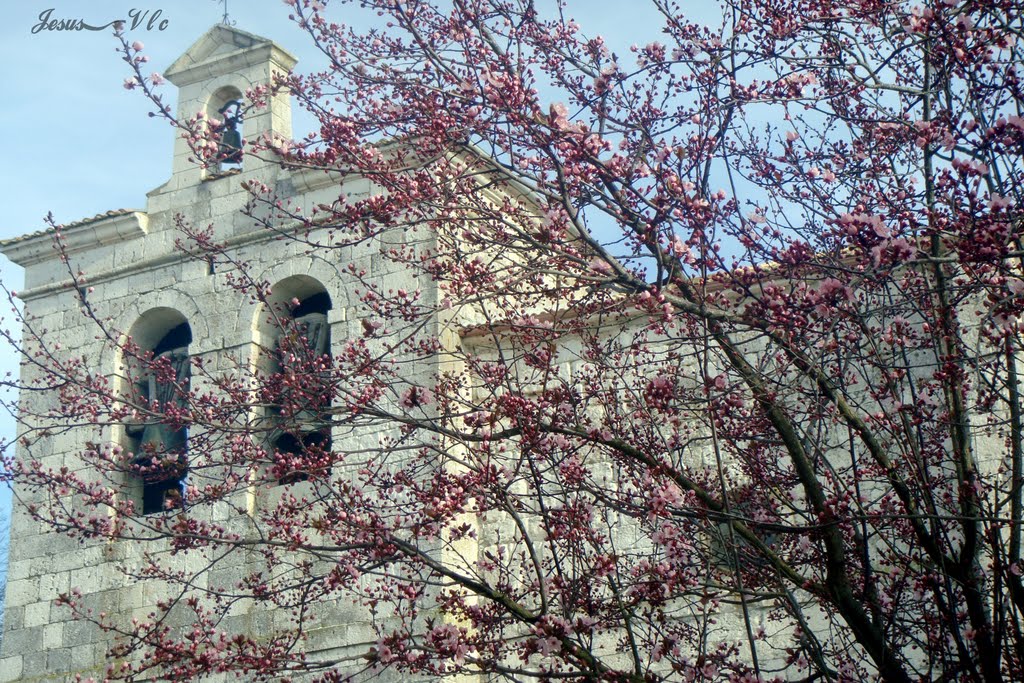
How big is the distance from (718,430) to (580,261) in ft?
4.76

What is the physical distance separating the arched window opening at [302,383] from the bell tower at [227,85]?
1.41 meters

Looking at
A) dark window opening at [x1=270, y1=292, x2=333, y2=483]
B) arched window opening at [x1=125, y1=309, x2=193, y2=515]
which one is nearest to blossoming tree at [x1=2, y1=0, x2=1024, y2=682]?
dark window opening at [x1=270, y1=292, x2=333, y2=483]

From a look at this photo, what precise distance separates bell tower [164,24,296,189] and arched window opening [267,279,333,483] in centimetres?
141

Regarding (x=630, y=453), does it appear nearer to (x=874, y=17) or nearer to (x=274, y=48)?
(x=874, y=17)

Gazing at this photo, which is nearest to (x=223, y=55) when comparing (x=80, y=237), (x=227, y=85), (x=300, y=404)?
(x=227, y=85)

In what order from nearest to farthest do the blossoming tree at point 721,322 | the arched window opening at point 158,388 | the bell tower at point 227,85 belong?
the blossoming tree at point 721,322, the arched window opening at point 158,388, the bell tower at point 227,85

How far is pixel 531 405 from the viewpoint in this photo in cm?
692

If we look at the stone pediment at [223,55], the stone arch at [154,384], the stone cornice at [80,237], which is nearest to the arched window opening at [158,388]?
the stone arch at [154,384]

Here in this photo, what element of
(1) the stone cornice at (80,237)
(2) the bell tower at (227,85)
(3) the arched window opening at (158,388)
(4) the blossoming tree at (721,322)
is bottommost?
(4) the blossoming tree at (721,322)

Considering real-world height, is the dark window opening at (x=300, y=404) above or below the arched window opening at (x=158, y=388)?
below

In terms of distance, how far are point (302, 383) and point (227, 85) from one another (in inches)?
216

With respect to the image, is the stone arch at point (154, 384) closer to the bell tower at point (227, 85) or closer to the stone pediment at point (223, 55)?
the bell tower at point (227, 85)

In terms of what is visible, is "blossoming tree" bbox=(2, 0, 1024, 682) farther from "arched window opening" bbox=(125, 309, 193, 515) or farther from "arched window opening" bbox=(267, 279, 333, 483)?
"arched window opening" bbox=(125, 309, 193, 515)

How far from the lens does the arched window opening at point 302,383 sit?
307 inches
